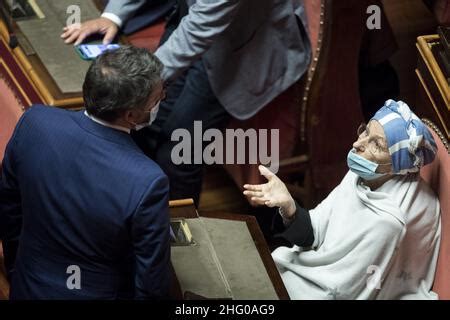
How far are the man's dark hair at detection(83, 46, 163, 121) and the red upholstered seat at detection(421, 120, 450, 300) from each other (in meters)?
0.75

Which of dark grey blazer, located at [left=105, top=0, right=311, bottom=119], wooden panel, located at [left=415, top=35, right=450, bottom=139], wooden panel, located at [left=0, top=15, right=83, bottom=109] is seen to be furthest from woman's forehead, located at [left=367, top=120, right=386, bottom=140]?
wooden panel, located at [left=0, top=15, right=83, bottom=109]

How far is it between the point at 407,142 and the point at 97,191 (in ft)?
2.45

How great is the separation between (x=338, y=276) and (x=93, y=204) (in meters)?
0.67

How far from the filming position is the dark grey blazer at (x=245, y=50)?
280 cm

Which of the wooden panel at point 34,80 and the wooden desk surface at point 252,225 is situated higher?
the wooden panel at point 34,80

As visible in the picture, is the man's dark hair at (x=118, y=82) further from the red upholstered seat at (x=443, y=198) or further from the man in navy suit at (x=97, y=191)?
the red upholstered seat at (x=443, y=198)

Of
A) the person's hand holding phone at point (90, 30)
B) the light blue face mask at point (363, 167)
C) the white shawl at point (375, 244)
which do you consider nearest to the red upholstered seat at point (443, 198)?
the white shawl at point (375, 244)

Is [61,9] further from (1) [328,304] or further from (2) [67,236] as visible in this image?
(1) [328,304]

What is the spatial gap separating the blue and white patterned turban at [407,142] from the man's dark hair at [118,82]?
1.94ft

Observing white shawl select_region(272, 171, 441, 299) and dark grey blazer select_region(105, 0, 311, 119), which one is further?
dark grey blazer select_region(105, 0, 311, 119)

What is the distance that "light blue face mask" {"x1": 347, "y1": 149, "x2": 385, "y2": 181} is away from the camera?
84.4 inches

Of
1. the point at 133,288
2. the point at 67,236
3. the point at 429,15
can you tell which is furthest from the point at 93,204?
the point at 429,15

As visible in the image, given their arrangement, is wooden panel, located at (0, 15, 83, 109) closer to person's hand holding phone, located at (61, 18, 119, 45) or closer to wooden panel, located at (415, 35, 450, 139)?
person's hand holding phone, located at (61, 18, 119, 45)

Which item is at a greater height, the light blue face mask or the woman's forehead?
the woman's forehead
